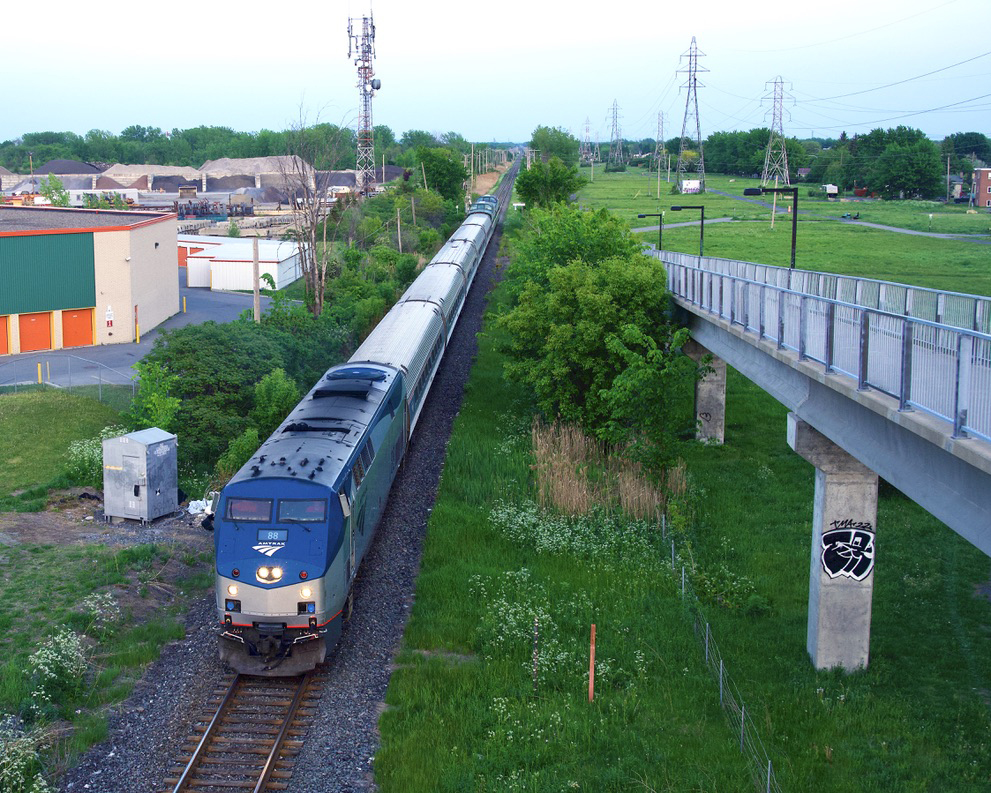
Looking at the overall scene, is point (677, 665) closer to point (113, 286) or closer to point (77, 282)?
point (77, 282)

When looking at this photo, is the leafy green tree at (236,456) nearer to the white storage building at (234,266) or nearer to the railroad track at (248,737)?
the railroad track at (248,737)

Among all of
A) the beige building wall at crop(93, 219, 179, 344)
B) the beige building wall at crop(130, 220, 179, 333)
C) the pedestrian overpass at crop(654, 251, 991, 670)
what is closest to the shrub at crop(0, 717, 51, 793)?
the pedestrian overpass at crop(654, 251, 991, 670)

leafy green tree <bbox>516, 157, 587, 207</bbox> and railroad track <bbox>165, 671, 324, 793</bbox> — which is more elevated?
leafy green tree <bbox>516, 157, 587, 207</bbox>

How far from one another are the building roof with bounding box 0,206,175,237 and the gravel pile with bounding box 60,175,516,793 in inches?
1194

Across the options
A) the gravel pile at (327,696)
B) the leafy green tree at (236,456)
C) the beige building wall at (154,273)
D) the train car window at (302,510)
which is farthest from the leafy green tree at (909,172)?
the train car window at (302,510)

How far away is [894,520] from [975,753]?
1180 cm

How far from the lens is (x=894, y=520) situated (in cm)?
2428

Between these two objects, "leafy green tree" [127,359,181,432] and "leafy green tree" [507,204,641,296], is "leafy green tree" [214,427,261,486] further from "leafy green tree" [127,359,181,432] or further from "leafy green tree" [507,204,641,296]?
"leafy green tree" [507,204,641,296]

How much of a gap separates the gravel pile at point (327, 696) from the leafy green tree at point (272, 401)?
19.1ft

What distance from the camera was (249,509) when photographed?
49.8 feet

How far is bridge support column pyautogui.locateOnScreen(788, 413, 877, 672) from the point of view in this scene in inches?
635

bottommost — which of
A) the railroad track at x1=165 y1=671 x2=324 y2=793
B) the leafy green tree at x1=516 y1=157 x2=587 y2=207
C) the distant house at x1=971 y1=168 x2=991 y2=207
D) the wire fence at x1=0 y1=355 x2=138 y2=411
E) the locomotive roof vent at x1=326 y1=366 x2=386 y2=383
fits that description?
the railroad track at x1=165 y1=671 x2=324 y2=793

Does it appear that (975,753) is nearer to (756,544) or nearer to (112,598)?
(756,544)

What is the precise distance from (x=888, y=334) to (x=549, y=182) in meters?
60.9
